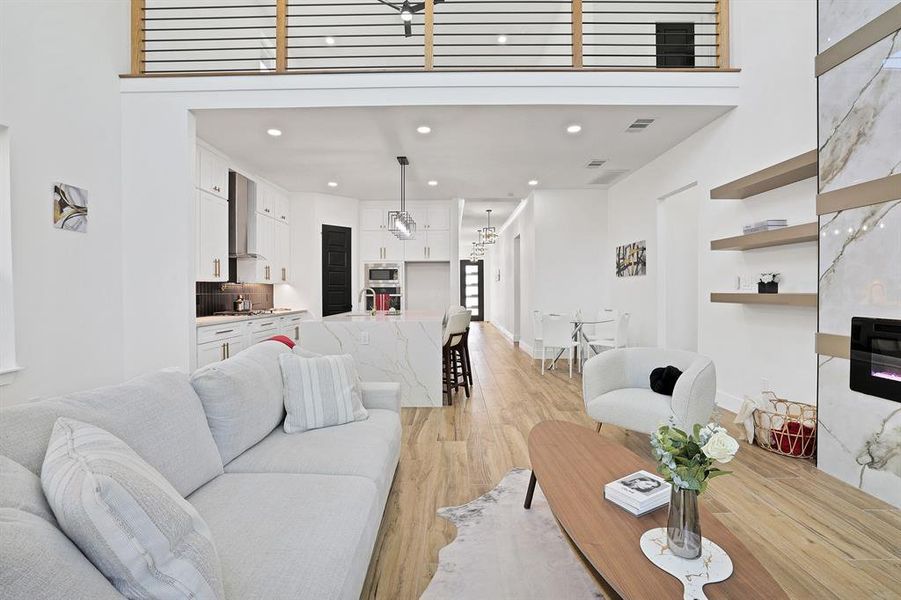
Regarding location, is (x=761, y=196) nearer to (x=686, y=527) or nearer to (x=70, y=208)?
(x=686, y=527)

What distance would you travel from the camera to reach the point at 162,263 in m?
3.94

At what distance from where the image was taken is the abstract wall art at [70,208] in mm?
3158

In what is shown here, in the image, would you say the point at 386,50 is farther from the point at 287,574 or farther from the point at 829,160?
the point at 287,574

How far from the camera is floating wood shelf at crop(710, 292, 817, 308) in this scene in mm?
3145

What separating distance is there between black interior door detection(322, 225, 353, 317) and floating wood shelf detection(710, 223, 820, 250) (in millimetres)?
5764

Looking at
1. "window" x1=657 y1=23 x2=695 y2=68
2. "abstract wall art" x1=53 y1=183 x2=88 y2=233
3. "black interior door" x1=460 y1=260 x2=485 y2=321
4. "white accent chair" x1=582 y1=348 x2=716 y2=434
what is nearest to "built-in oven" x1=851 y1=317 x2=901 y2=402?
"white accent chair" x1=582 y1=348 x2=716 y2=434

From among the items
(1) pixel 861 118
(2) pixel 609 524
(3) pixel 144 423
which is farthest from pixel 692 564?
(1) pixel 861 118

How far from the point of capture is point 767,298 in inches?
138

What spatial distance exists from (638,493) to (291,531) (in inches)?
47.6

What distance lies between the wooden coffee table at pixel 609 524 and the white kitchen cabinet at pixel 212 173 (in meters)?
4.70

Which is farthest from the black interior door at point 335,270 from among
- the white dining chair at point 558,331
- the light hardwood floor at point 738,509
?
the light hardwood floor at point 738,509

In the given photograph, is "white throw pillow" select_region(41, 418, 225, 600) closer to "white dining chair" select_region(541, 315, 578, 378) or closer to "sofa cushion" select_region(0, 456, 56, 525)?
"sofa cushion" select_region(0, 456, 56, 525)

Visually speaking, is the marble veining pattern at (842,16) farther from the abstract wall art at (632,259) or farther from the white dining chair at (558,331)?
the white dining chair at (558,331)

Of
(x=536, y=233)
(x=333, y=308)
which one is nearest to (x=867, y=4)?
(x=536, y=233)
